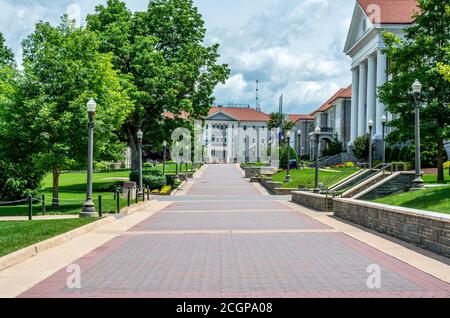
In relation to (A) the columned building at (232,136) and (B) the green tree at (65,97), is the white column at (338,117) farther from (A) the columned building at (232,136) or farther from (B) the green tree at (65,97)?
(B) the green tree at (65,97)

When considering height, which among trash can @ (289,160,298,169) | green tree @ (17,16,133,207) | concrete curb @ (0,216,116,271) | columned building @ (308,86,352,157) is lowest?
concrete curb @ (0,216,116,271)

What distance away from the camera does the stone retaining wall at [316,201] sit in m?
23.9

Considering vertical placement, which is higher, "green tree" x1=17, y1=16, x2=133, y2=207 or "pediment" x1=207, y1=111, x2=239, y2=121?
"pediment" x1=207, y1=111, x2=239, y2=121

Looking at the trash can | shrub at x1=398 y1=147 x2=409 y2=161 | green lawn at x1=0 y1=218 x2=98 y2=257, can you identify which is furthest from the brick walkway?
the trash can

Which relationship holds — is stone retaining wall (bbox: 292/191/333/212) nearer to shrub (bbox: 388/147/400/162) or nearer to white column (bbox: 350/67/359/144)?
shrub (bbox: 388/147/400/162)

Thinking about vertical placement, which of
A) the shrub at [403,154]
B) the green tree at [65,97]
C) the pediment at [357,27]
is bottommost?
the shrub at [403,154]

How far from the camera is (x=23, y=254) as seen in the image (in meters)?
11.1

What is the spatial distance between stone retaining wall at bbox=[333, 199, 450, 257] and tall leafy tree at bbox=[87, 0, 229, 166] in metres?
25.3

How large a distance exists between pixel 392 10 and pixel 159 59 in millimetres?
33973

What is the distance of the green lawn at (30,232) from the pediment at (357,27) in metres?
56.1

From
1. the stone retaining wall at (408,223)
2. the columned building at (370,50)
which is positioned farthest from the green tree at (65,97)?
the columned building at (370,50)

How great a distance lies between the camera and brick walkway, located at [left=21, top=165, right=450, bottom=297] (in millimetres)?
7984
